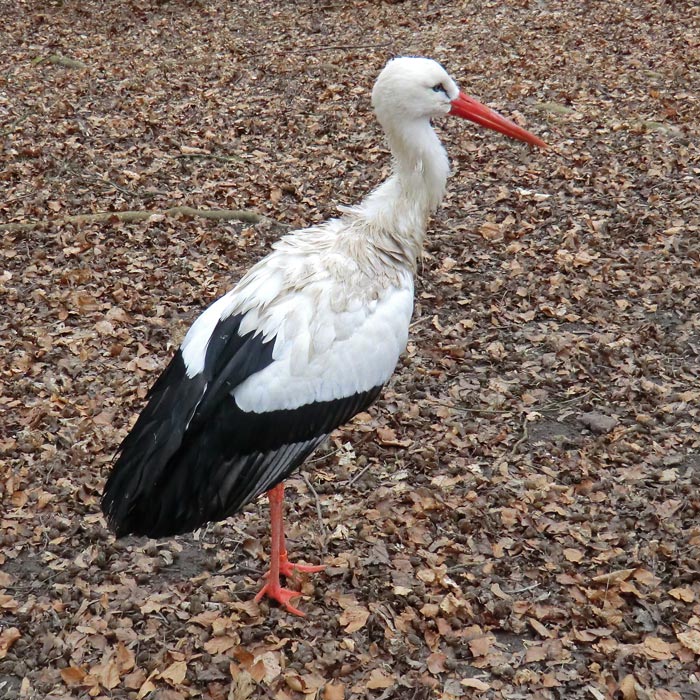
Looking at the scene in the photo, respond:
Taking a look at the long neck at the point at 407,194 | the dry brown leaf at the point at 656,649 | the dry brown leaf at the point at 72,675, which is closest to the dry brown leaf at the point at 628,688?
the dry brown leaf at the point at 656,649

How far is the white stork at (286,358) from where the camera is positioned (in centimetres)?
338

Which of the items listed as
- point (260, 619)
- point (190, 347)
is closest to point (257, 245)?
point (190, 347)

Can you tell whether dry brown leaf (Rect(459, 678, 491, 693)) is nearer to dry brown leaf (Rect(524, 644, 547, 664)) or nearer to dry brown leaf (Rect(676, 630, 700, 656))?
dry brown leaf (Rect(524, 644, 547, 664))

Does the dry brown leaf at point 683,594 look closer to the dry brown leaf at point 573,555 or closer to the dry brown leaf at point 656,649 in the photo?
the dry brown leaf at point 656,649

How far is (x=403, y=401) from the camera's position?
5344 mm

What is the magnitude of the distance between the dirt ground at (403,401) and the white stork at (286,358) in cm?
59

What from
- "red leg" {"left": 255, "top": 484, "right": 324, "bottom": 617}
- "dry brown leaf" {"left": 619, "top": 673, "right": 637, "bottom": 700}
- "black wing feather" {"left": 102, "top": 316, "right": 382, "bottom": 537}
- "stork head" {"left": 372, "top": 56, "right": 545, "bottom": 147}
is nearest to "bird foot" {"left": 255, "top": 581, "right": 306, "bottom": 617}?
"red leg" {"left": 255, "top": 484, "right": 324, "bottom": 617}

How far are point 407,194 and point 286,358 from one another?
1169 mm

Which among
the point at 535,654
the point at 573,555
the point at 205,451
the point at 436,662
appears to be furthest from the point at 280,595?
the point at 573,555

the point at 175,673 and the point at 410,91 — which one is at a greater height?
the point at 410,91

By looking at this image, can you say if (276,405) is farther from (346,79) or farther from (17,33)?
(17,33)

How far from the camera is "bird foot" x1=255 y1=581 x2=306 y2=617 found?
391 cm

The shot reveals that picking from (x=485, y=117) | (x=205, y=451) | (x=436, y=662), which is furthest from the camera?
(x=485, y=117)

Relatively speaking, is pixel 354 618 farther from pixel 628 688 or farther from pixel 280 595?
pixel 628 688
